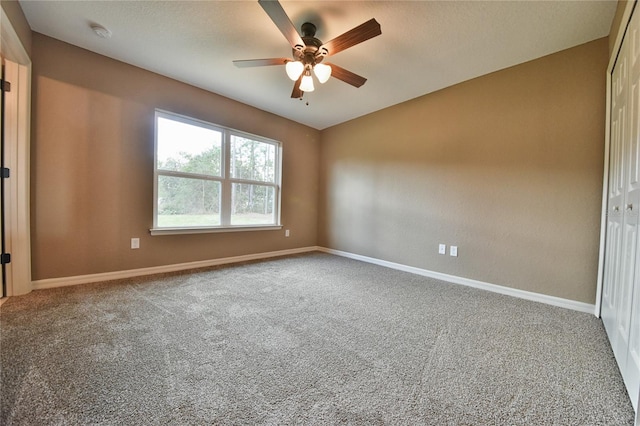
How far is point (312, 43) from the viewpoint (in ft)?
6.54

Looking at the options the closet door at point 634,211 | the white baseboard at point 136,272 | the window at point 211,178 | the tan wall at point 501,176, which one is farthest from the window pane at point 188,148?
the closet door at point 634,211

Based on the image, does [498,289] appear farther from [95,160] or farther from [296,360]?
[95,160]

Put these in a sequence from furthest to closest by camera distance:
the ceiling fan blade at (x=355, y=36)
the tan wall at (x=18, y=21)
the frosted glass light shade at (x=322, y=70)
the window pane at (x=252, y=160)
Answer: the window pane at (x=252, y=160) < the frosted glass light shade at (x=322, y=70) < the tan wall at (x=18, y=21) < the ceiling fan blade at (x=355, y=36)

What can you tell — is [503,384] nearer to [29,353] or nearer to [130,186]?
[29,353]

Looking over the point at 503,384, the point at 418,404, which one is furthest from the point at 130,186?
the point at 503,384

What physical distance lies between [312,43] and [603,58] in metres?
2.51

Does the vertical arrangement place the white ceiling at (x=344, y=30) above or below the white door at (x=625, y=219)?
above

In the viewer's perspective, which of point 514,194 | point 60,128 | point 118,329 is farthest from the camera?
point 514,194

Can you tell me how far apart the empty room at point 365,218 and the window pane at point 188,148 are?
0.02 m

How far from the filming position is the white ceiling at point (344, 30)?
1898 millimetres

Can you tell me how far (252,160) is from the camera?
3879 millimetres

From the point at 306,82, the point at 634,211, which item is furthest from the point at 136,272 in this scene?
the point at 634,211

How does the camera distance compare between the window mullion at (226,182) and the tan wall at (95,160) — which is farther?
the window mullion at (226,182)

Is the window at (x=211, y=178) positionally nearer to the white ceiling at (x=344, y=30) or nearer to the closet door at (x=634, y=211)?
the white ceiling at (x=344, y=30)
